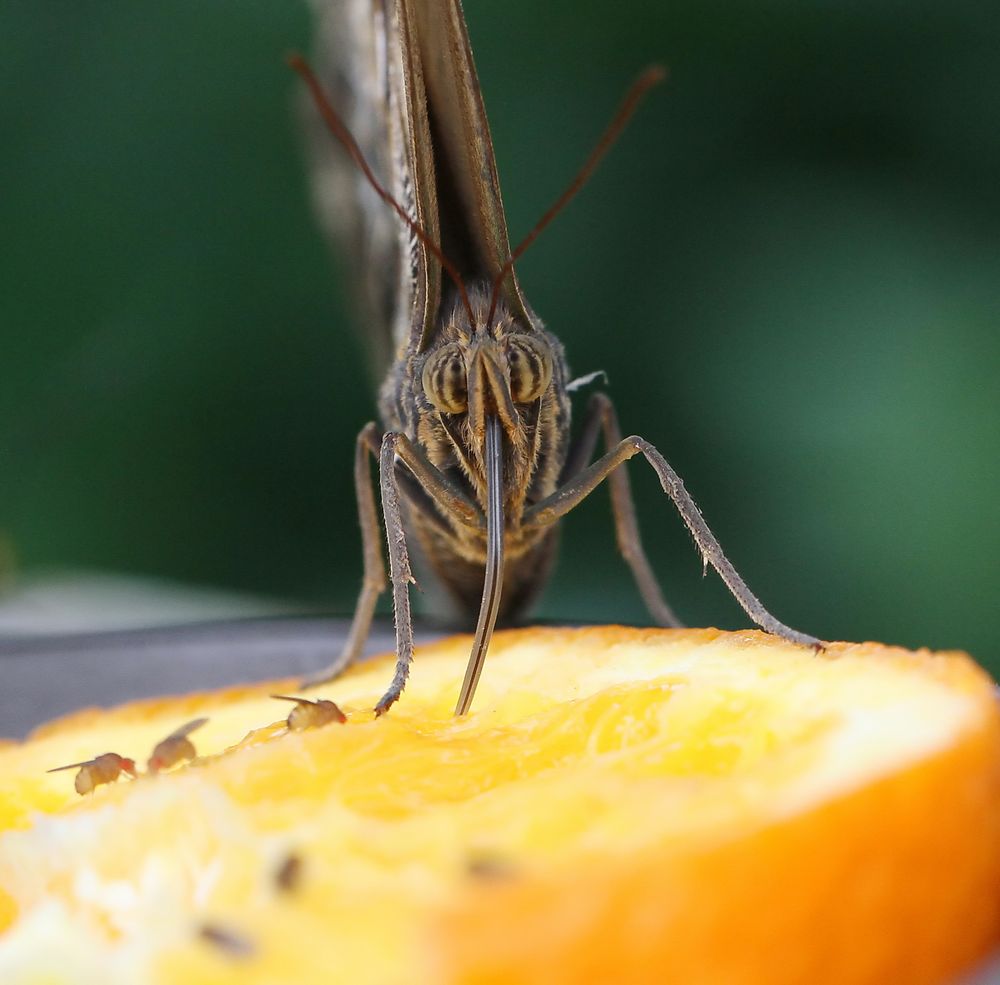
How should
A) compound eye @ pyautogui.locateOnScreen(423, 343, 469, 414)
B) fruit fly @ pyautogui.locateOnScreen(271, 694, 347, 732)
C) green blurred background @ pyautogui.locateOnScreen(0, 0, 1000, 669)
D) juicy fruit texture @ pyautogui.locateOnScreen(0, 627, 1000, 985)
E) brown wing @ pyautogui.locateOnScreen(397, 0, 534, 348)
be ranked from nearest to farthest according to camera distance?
juicy fruit texture @ pyautogui.locateOnScreen(0, 627, 1000, 985)
fruit fly @ pyautogui.locateOnScreen(271, 694, 347, 732)
brown wing @ pyautogui.locateOnScreen(397, 0, 534, 348)
compound eye @ pyautogui.locateOnScreen(423, 343, 469, 414)
green blurred background @ pyautogui.locateOnScreen(0, 0, 1000, 669)

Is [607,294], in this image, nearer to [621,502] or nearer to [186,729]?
[621,502]

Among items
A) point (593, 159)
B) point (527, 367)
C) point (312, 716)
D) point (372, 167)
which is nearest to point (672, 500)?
point (527, 367)

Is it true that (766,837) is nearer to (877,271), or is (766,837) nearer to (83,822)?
(83,822)

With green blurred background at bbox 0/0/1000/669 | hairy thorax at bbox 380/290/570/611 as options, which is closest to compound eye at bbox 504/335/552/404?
hairy thorax at bbox 380/290/570/611

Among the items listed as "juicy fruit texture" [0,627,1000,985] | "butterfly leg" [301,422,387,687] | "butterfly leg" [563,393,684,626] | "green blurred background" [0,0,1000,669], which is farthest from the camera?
"green blurred background" [0,0,1000,669]

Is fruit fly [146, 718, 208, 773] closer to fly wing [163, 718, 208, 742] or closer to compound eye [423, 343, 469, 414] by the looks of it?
fly wing [163, 718, 208, 742]

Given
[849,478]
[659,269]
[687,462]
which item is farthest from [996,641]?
[659,269]

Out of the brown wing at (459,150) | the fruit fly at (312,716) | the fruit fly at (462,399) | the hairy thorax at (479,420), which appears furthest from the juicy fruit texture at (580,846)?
the brown wing at (459,150)
